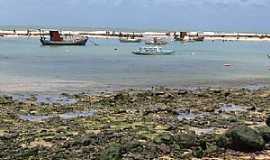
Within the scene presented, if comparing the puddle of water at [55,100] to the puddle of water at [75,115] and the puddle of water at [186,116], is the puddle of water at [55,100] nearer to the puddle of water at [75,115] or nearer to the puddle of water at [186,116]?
the puddle of water at [75,115]

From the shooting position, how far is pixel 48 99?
2889cm

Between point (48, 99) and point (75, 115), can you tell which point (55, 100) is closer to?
point (48, 99)

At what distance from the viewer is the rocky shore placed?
15148 millimetres

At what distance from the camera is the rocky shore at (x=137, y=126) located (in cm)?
1515

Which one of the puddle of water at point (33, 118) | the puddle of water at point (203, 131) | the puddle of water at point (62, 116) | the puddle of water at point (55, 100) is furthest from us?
the puddle of water at point (55, 100)

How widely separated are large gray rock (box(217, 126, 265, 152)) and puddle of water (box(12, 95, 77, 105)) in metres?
12.5

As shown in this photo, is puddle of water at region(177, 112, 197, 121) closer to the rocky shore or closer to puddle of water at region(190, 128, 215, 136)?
the rocky shore

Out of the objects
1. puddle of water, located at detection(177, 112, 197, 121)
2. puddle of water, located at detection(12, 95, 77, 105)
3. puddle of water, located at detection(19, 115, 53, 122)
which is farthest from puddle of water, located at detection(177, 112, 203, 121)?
puddle of water, located at detection(12, 95, 77, 105)

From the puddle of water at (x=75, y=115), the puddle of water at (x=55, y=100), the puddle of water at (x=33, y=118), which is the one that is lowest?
the puddle of water at (x=55, y=100)

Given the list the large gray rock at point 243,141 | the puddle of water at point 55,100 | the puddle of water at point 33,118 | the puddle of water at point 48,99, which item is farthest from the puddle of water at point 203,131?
the puddle of water at point 55,100

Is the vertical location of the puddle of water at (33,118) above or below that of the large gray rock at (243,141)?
below

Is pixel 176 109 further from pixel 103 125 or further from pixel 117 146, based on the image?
pixel 117 146

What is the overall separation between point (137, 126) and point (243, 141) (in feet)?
15.9

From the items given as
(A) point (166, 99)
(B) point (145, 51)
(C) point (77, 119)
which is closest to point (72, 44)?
(B) point (145, 51)
